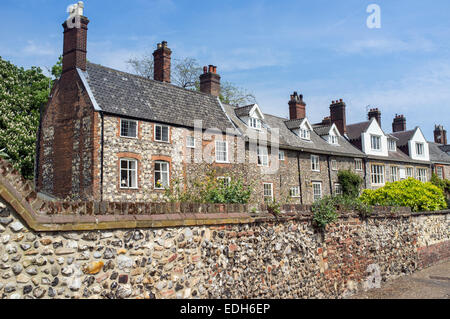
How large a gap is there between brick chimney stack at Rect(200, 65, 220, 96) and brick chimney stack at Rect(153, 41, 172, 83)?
12.1ft

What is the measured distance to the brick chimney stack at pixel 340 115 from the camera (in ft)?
129

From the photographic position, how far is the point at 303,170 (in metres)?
31.0

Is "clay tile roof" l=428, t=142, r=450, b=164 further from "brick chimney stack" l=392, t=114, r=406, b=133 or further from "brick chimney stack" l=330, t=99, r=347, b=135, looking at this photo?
"brick chimney stack" l=330, t=99, r=347, b=135

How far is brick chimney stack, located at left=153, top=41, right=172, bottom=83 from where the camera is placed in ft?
86.4

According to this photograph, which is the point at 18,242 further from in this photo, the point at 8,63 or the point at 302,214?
the point at 8,63

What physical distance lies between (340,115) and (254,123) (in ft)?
44.7

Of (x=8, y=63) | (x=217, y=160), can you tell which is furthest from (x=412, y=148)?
(x=8, y=63)

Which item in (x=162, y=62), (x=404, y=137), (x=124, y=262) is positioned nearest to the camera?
(x=124, y=262)

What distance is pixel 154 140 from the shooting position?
2231 cm

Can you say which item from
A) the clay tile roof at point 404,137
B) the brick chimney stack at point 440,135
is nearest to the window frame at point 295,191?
the clay tile roof at point 404,137

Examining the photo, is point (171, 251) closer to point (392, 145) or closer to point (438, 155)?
point (392, 145)

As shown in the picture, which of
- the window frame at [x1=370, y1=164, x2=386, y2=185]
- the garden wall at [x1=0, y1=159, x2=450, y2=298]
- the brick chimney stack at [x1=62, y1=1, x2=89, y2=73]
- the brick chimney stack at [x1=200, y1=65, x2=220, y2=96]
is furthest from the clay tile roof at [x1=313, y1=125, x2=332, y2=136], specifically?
the garden wall at [x1=0, y1=159, x2=450, y2=298]

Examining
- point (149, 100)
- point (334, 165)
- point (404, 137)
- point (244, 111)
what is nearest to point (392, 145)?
point (404, 137)

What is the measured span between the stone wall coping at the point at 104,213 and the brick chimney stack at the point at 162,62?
19.2m
